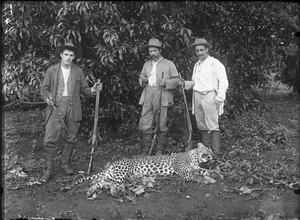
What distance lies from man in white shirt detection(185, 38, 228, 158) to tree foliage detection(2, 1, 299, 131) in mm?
559

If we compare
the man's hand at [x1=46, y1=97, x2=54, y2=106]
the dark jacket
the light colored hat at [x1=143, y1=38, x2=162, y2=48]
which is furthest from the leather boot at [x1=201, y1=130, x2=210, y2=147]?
the man's hand at [x1=46, y1=97, x2=54, y2=106]

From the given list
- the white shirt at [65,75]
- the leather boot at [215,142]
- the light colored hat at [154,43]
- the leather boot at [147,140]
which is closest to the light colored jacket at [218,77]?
the leather boot at [215,142]

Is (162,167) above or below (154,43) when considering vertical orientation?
below

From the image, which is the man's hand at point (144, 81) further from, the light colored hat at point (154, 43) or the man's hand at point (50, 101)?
the man's hand at point (50, 101)

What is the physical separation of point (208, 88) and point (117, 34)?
200 cm

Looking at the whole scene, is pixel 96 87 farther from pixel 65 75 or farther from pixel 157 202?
pixel 157 202

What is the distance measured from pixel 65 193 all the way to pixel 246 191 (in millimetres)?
2899

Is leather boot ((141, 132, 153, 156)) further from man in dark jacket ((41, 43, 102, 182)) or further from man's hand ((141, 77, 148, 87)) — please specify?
man in dark jacket ((41, 43, 102, 182))

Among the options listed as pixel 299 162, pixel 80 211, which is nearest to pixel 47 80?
pixel 80 211

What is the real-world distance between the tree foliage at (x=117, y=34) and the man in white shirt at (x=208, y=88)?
56 centimetres

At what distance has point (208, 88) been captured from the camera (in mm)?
7113

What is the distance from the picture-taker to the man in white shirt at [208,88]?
705 cm

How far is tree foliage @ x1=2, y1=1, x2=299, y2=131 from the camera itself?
701 centimetres

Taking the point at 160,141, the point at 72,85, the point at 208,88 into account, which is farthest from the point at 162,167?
the point at 72,85
